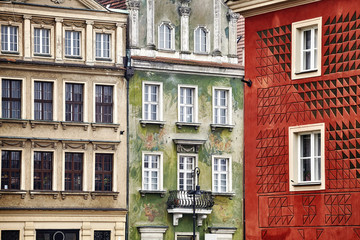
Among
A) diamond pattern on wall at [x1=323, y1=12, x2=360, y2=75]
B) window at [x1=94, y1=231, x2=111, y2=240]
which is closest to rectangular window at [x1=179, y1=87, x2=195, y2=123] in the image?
window at [x1=94, y1=231, x2=111, y2=240]

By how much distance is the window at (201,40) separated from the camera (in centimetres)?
6025

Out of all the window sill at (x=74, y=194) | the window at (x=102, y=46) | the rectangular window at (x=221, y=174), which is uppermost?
the window at (x=102, y=46)

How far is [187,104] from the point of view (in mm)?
59219

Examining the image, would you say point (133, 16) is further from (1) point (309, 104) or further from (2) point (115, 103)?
(1) point (309, 104)

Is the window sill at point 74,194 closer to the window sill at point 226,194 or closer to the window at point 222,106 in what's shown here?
the window sill at point 226,194

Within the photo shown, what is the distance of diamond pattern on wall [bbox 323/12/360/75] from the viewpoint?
112 ft

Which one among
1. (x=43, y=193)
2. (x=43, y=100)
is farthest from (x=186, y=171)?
(x=43, y=100)

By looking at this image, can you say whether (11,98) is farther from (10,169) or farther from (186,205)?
(186,205)

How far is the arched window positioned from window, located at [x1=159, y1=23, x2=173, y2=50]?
5.03 feet

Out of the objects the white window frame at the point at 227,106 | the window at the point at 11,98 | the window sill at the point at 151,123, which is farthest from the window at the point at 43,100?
the white window frame at the point at 227,106

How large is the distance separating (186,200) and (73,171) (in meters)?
5.79

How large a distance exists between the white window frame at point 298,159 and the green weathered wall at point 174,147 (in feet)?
72.2

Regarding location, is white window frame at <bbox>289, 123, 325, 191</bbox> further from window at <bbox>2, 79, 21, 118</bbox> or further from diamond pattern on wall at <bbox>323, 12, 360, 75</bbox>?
window at <bbox>2, 79, 21, 118</bbox>

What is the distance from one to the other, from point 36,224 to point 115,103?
275 inches
